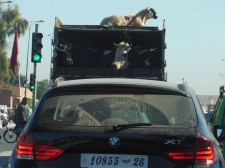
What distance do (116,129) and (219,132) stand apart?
2014mm

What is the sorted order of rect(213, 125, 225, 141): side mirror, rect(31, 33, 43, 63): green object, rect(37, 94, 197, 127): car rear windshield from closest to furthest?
rect(37, 94, 197, 127): car rear windshield, rect(213, 125, 225, 141): side mirror, rect(31, 33, 43, 63): green object

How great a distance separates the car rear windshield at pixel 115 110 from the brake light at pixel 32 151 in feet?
0.70

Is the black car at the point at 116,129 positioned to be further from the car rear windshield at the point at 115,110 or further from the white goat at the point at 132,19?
the white goat at the point at 132,19

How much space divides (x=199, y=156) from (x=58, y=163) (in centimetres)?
109

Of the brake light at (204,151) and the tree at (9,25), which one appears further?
the tree at (9,25)

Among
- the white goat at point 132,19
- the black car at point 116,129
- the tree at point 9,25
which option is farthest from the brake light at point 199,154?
the tree at point 9,25

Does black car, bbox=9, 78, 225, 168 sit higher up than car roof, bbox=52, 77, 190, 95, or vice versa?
car roof, bbox=52, 77, 190, 95

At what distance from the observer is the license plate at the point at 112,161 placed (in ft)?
16.9

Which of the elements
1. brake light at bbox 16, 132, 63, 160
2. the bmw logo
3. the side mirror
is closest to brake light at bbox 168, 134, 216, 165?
the bmw logo

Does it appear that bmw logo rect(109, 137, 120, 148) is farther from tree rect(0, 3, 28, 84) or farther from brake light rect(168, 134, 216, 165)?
tree rect(0, 3, 28, 84)

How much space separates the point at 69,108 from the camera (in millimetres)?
5570

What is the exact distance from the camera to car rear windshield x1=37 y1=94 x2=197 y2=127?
543cm

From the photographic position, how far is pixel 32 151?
5.25 meters

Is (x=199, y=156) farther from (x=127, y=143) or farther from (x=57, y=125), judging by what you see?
(x=57, y=125)
